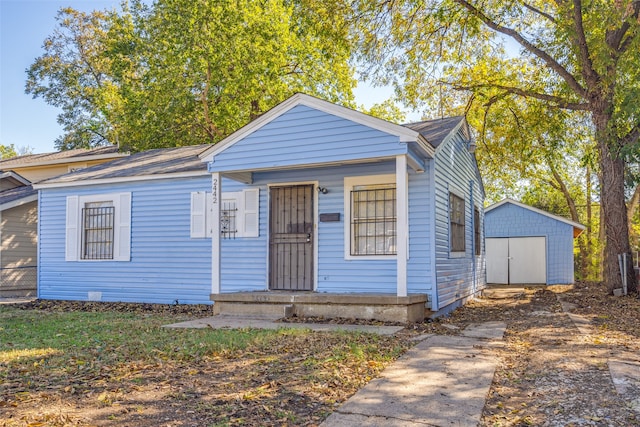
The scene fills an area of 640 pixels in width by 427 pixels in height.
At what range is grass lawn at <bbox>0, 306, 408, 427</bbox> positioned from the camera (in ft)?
11.4

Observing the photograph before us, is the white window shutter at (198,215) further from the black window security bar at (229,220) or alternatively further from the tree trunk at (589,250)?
the tree trunk at (589,250)

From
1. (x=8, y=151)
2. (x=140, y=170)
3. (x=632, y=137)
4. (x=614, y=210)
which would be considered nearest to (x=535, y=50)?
(x=632, y=137)

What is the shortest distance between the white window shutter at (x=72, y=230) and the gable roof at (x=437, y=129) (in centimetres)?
755

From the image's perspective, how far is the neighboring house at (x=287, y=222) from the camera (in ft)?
26.6

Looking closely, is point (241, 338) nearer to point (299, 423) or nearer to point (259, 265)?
point (299, 423)

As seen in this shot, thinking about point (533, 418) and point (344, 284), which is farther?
point (344, 284)

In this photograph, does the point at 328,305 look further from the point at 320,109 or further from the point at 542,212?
the point at 542,212

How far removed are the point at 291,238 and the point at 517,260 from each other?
13210 mm

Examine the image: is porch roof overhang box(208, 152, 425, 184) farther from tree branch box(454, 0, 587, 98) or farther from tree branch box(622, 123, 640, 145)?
tree branch box(454, 0, 587, 98)

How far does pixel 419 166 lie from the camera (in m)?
8.20

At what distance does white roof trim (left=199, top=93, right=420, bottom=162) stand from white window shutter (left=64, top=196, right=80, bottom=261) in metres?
4.31

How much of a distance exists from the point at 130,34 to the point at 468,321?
2127cm

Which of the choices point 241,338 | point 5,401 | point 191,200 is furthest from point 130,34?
point 5,401

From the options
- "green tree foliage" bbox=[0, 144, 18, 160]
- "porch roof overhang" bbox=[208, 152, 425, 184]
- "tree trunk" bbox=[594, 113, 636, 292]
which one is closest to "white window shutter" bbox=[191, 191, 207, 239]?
"porch roof overhang" bbox=[208, 152, 425, 184]
